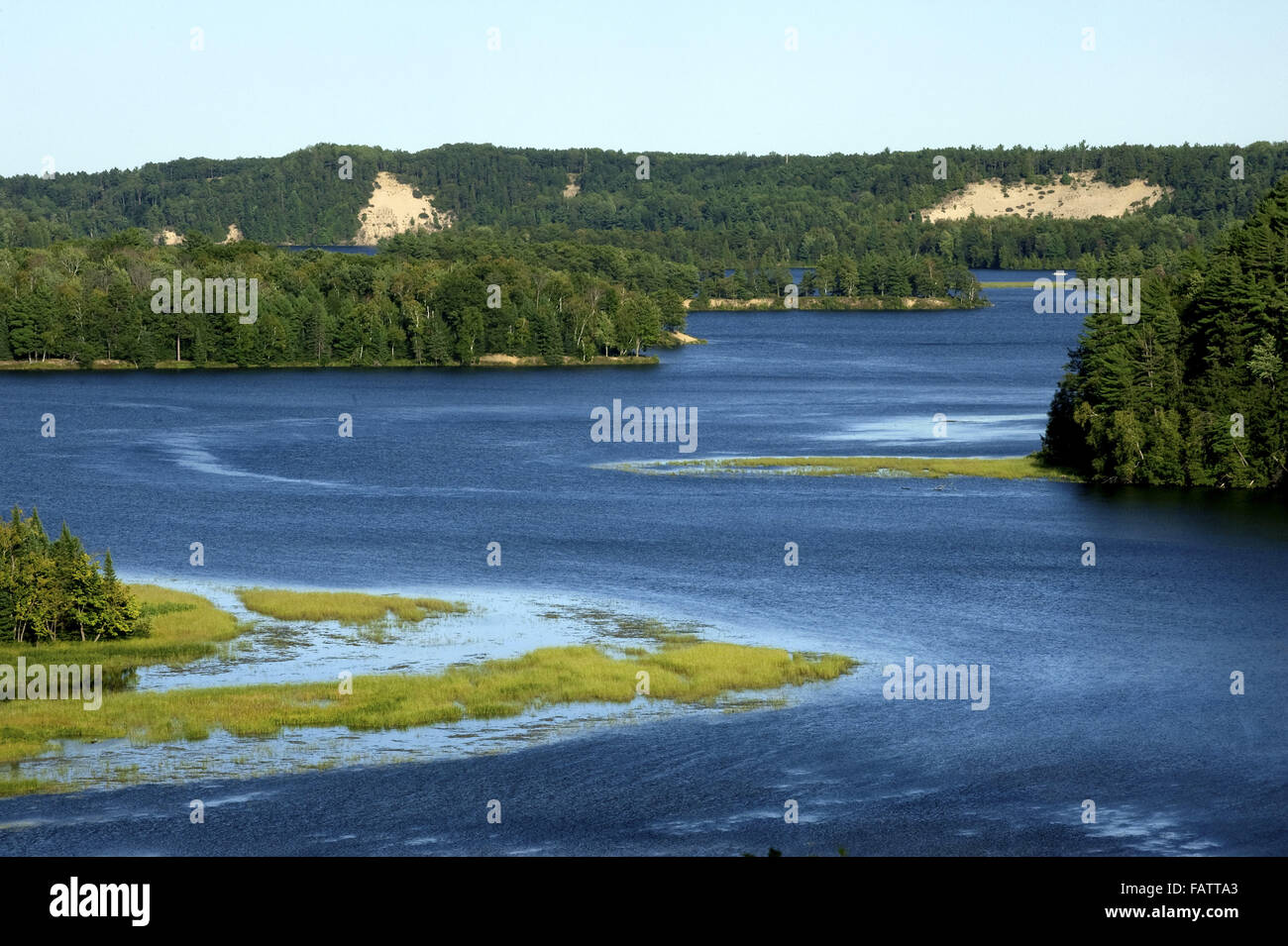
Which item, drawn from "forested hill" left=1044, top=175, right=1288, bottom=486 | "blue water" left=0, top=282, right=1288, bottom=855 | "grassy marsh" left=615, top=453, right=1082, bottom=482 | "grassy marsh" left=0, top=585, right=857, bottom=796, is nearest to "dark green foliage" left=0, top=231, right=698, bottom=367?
"blue water" left=0, top=282, right=1288, bottom=855

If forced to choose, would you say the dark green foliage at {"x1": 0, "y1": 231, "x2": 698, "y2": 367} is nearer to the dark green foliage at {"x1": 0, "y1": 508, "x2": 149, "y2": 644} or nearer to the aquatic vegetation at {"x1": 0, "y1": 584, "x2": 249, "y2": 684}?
the aquatic vegetation at {"x1": 0, "y1": 584, "x2": 249, "y2": 684}

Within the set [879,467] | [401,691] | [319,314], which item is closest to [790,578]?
[401,691]

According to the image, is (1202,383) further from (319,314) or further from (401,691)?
(319,314)

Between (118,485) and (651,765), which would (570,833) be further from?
(118,485)

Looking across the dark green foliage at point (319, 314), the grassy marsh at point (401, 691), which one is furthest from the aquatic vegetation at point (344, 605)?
the dark green foliage at point (319, 314)

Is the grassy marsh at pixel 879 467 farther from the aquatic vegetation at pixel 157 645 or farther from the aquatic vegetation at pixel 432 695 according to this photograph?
the aquatic vegetation at pixel 157 645
